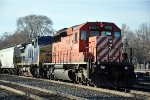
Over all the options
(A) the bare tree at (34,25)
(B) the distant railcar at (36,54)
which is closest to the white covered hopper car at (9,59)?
(B) the distant railcar at (36,54)

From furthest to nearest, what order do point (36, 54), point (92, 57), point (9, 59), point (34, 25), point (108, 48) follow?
point (34, 25), point (9, 59), point (36, 54), point (108, 48), point (92, 57)

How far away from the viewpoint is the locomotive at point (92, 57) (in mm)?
14109

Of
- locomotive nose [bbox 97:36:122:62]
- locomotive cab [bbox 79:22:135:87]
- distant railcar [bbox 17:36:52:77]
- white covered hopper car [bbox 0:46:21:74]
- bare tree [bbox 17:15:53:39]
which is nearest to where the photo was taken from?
locomotive cab [bbox 79:22:135:87]

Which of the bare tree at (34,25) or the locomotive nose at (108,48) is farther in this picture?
the bare tree at (34,25)

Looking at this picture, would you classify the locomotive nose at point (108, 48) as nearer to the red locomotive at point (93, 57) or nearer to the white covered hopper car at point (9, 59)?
the red locomotive at point (93, 57)

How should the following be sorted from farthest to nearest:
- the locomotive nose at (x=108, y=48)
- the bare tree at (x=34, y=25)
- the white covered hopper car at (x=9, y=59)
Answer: the bare tree at (x=34, y=25), the white covered hopper car at (x=9, y=59), the locomotive nose at (x=108, y=48)

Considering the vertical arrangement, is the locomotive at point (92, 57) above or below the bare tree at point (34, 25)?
below

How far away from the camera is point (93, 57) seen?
14.9m

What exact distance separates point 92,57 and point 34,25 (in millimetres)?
70676

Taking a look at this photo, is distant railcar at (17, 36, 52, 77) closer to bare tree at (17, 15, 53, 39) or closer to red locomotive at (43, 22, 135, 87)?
red locomotive at (43, 22, 135, 87)

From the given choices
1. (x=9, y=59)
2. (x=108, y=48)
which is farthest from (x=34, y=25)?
(x=108, y=48)

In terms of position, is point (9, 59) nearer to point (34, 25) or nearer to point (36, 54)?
point (36, 54)

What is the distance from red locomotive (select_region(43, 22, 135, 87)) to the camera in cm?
1410

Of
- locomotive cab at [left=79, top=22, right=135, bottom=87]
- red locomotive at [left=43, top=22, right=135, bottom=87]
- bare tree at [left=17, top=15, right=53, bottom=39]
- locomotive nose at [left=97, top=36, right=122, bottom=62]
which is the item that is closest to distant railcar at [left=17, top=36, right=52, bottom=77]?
red locomotive at [left=43, top=22, right=135, bottom=87]
